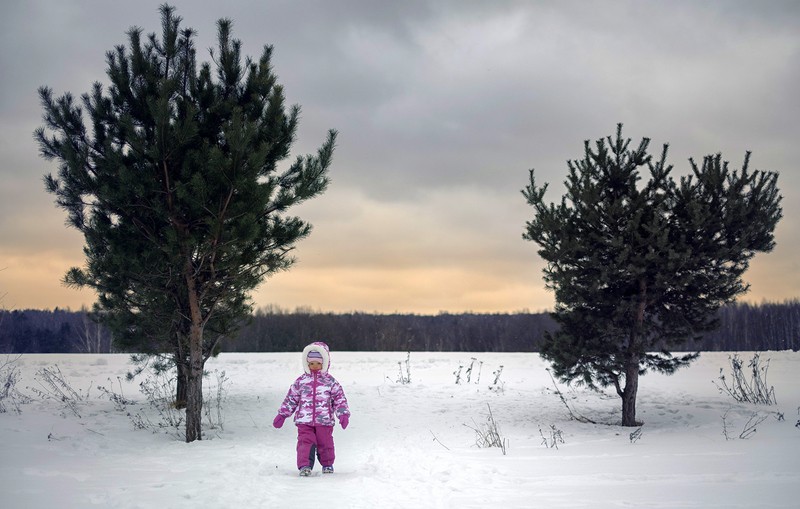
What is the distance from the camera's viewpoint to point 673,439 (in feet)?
33.5

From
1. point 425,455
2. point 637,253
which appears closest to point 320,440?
point 425,455

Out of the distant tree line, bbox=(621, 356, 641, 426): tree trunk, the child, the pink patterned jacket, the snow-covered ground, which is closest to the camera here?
the snow-covered ground

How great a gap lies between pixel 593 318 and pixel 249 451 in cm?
705

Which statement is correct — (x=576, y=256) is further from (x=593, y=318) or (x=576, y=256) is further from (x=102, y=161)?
(x=102, y=161)

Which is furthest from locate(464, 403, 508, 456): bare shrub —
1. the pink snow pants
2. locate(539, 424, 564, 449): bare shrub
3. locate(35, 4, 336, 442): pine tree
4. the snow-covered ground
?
locate(35, 4, 336, 442): pine tree

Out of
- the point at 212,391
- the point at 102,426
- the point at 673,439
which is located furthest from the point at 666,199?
the point at 212,391

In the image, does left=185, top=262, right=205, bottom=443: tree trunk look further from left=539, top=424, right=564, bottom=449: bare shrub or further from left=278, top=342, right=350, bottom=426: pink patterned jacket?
left=539, top=424, right=564, bottom=449: bare shrub

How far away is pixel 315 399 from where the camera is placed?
8.17 meters

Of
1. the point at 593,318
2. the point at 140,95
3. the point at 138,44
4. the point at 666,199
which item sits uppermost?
the point at 138,44

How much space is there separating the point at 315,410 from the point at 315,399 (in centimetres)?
15

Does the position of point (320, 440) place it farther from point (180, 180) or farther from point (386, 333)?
point (386, 333)

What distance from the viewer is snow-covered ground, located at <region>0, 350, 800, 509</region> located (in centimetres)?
617

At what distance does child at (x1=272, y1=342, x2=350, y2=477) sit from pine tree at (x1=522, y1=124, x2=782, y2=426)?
5.54 m

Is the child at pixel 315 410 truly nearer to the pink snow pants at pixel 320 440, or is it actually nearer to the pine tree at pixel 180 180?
the pink snow pants at pixel 320 440
